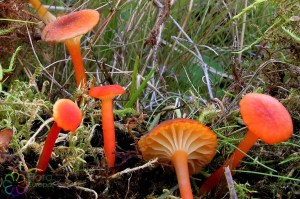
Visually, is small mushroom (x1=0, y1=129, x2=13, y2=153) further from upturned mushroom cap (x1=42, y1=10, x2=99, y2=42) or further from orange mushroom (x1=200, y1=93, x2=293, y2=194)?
orange mushroom (x1=200, y1=93, x2=293, y2=194)

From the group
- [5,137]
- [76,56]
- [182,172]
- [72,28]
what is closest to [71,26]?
[72,28]

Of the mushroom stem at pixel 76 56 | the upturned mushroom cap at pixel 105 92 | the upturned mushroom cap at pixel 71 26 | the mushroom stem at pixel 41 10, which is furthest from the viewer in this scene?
the mushroom stem at pixel 41 10

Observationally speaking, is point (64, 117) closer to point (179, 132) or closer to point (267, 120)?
point (179, 132)

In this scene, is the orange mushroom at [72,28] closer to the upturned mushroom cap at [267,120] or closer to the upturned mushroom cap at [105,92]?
the upturned mushroom cap at [105,92]

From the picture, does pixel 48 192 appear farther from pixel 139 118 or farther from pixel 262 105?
pixel 262 105

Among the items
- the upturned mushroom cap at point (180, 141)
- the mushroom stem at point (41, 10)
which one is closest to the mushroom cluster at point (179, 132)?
the upturned mushroom cap at point (180, 141)

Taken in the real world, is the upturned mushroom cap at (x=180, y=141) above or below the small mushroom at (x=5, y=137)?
below
